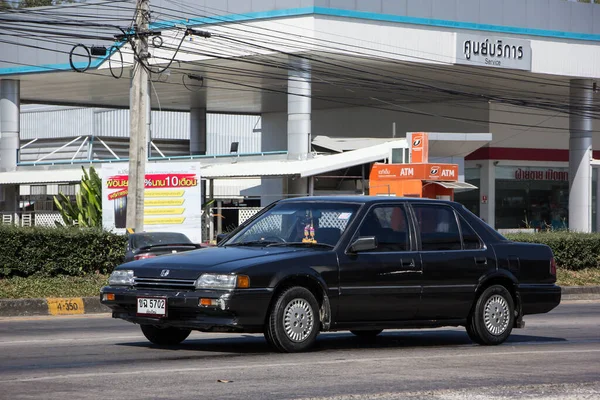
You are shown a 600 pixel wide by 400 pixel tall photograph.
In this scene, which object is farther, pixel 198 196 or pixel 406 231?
pixel 198 196

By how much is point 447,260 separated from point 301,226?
5.43 feet

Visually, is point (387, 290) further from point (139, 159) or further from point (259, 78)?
point (259, 78)

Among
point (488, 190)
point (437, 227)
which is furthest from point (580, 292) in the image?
point (488, 190)

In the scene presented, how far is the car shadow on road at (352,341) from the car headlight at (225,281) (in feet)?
3.16

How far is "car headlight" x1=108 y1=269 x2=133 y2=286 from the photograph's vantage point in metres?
10.5

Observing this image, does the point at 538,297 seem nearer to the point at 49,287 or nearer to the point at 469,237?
the point at 469,237

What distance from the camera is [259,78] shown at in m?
43.6

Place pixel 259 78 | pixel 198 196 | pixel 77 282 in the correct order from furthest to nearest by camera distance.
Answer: pixel 259 78 → pixel 198 196 → pixel 77 282

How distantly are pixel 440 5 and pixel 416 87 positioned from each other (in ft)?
16.5

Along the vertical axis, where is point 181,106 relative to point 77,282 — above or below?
above

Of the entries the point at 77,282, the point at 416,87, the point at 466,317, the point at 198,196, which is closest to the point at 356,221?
the point at 466,317

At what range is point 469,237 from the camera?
11.9 meters

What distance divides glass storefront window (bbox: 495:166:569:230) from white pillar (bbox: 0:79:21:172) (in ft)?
73.5

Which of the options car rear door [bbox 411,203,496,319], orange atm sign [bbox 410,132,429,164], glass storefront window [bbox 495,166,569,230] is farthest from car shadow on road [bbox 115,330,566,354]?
glass storefront window [bbox 495,166,569,230]
